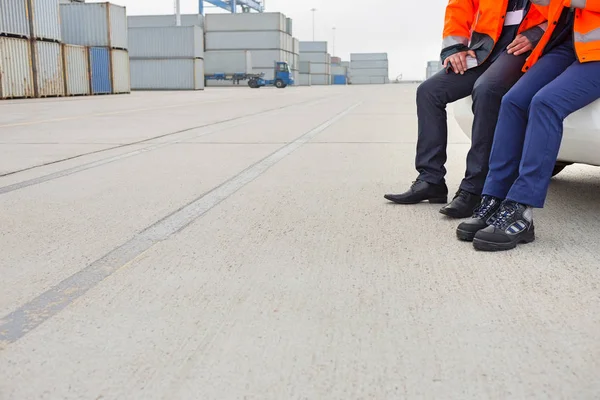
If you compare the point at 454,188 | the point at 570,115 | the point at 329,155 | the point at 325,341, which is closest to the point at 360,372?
the point at 325,341

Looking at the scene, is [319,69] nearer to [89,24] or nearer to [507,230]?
[89,24]

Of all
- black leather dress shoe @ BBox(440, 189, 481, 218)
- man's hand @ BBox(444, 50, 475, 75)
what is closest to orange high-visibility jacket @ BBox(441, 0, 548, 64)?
man's hand @ BBox(444, 50, 475, 75)

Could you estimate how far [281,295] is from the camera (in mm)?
2023

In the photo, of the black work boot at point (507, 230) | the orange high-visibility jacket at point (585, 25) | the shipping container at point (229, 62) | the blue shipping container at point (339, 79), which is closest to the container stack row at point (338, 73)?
the blue shipping container at point (339, 79)

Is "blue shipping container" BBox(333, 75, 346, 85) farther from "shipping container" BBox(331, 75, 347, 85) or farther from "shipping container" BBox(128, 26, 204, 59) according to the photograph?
"shipping container" BBox(128, 26, 204, 59)

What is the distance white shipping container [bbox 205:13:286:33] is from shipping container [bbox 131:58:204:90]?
18086 mm

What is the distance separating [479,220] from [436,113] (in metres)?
0.89

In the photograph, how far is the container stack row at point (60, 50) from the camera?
20.2 m

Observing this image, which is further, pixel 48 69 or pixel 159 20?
pixel 159 20

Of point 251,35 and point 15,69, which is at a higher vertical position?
point 251,35

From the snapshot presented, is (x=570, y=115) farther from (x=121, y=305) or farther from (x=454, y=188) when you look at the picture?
(x=121, y=305)

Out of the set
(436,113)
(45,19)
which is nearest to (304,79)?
(45,19)

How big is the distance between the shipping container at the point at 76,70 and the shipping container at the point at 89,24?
8.31 ft

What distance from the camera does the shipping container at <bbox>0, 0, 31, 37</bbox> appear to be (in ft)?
65.4
